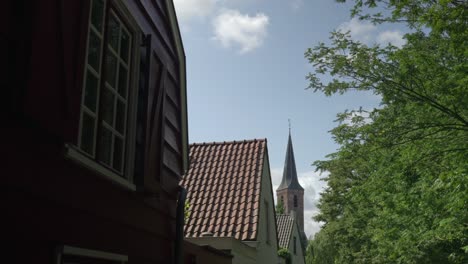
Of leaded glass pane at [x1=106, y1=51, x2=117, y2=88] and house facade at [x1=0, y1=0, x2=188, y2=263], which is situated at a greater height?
leaded glass pane at [x1=106, y1=51, x2=117, y2=88]

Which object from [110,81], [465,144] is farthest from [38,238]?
[465,144]

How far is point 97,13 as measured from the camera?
3936 millimetres

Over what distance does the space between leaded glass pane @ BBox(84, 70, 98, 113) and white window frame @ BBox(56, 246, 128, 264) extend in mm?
1106

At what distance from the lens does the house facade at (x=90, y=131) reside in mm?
2520

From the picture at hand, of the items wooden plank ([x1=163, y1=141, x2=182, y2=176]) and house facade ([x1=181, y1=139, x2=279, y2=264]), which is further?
house facade ([x1=181, y1=139, x2=279, y2=264])

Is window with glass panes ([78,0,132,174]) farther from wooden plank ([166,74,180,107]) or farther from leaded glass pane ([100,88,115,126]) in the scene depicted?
wooden plank ([166,74,180,107])

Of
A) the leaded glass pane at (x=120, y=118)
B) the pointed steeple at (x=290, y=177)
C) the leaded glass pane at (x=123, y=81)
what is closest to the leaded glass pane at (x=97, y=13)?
the leaded glass pane at (x=123, y=81)

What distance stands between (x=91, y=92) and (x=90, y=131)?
1.03 feet

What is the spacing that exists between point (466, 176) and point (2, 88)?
6.84 m

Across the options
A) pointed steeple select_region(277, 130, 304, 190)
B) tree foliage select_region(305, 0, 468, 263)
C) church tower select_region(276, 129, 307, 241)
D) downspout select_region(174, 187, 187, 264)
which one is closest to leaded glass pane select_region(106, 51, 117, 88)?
downspout select_region(174, 187, 187, 264)

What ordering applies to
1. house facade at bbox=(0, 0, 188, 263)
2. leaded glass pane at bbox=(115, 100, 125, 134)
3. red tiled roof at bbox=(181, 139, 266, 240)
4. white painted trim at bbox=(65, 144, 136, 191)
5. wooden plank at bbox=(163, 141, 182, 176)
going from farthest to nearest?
red tiled roof at bbox=(181, 139, 266, 240) → wooden plank at bbox=(163, 141, 182, 176) → leaded glass pane at bbox=(115, 100, 125, 134) → white painted trim at bbox=(65, 144, 136, 191) → house facade at bbox=(0, 0, 188, 263)

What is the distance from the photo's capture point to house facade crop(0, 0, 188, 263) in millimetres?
2520

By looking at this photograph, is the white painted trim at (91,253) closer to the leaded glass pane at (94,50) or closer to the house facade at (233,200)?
the leaded glass pane at (94,50)

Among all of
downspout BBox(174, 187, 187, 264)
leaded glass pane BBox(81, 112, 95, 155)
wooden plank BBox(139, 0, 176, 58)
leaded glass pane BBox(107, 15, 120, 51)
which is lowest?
downspout BBox(174, 187, 187, 264)
